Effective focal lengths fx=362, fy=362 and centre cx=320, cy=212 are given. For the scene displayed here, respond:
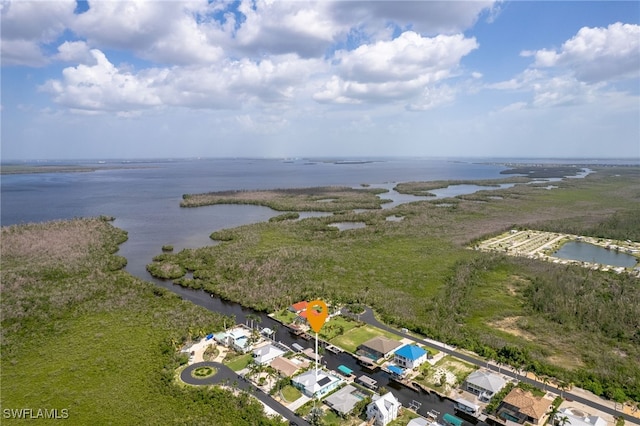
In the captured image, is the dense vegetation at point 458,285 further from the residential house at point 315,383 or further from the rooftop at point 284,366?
the residential house at point 315,383

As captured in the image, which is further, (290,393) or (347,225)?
(347,225)

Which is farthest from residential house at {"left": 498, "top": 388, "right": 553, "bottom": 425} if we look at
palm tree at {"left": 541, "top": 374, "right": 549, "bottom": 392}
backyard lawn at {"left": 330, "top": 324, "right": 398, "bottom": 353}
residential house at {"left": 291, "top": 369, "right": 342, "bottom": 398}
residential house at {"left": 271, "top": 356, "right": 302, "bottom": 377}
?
residential house at {"left": 271, "top": 356, "right": 302, "bottom": 377}

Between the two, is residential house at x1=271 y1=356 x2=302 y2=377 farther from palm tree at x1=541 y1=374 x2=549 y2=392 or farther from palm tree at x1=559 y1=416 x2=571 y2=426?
palm tree at x1=541 y1=374 x2=549 y2=392

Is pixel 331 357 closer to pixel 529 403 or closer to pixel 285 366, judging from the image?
pixel 285 366

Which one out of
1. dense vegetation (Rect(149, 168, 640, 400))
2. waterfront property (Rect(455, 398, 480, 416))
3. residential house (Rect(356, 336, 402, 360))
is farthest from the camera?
dense vegetation (Rect(149, 168, 640, 400))

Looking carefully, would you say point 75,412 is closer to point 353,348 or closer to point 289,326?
point 289,326

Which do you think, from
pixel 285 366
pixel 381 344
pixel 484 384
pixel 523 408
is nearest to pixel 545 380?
pixel 523 408
